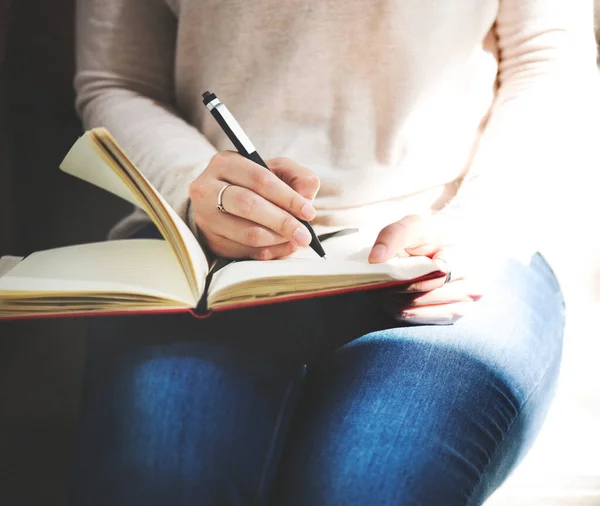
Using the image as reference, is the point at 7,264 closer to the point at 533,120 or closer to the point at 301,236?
the point at 301,236

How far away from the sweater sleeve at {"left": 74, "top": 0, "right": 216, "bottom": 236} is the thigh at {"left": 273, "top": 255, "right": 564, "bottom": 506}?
28 cm

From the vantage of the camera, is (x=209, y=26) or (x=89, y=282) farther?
(x=209, y=26)

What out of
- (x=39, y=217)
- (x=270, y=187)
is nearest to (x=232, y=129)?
(x=270, y=187)

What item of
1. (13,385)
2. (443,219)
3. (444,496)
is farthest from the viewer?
(13,385)

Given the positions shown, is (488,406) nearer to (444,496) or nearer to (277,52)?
(444,496)

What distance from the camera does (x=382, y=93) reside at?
0.63 meters

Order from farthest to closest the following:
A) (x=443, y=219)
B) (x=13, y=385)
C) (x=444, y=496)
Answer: (x=13, y=385) → (x=443, y=219) → (x=444, y=496)

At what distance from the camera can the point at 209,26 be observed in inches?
25.3

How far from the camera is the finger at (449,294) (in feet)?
1.68

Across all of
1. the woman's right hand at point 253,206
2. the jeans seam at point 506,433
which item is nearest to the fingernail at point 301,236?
the woman's right hand at point 253,206

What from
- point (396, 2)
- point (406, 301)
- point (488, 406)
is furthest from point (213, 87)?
point (488, 406)

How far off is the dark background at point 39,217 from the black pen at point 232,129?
380 millimetres

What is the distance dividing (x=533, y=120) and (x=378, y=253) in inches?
11.7

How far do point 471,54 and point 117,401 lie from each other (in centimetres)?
51
